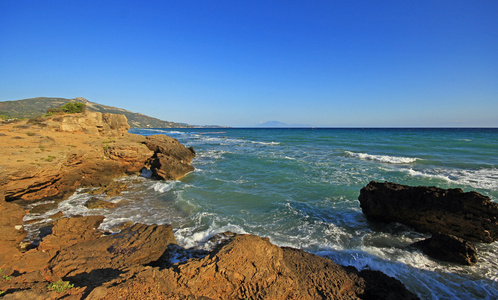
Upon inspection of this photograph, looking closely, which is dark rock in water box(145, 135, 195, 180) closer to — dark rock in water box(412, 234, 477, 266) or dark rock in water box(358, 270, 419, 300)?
dark rock in water box(358, 270, 419, 300)

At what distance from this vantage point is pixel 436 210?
7.72m

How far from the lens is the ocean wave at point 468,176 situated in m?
14.5

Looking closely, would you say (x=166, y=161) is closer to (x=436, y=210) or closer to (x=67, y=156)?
(x=67, y=156)

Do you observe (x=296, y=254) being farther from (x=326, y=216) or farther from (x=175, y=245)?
(x=326, y=216)

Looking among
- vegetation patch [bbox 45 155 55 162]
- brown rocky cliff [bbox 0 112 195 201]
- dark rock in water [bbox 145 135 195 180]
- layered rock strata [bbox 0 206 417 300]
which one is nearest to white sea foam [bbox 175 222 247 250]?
layered rock strata [bbox 0 206 417 300]

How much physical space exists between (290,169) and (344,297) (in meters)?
15.6

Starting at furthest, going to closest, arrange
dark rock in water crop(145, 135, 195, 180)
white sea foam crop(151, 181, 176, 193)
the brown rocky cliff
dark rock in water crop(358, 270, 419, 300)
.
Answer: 1. dark rock in water crop(145, 135, 195, 180)
2. white sea foam crop(151, 181, 176, 193)
3. the brown rocky cliff
4. dark rock in water crop(358, 270, 419, 300)

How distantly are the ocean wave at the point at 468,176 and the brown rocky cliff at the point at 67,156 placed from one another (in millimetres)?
20092

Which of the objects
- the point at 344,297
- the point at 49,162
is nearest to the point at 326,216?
the point at 344,297

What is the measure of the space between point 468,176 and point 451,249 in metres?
14.8

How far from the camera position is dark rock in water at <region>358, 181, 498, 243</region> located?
7082 millimetres

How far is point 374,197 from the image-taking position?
9133 millimetres

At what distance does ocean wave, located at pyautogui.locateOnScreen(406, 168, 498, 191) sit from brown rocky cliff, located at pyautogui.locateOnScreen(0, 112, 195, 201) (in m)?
20.1

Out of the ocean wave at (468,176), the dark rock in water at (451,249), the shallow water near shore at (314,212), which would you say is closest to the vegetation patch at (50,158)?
the shallow water near shore at (314,212)
